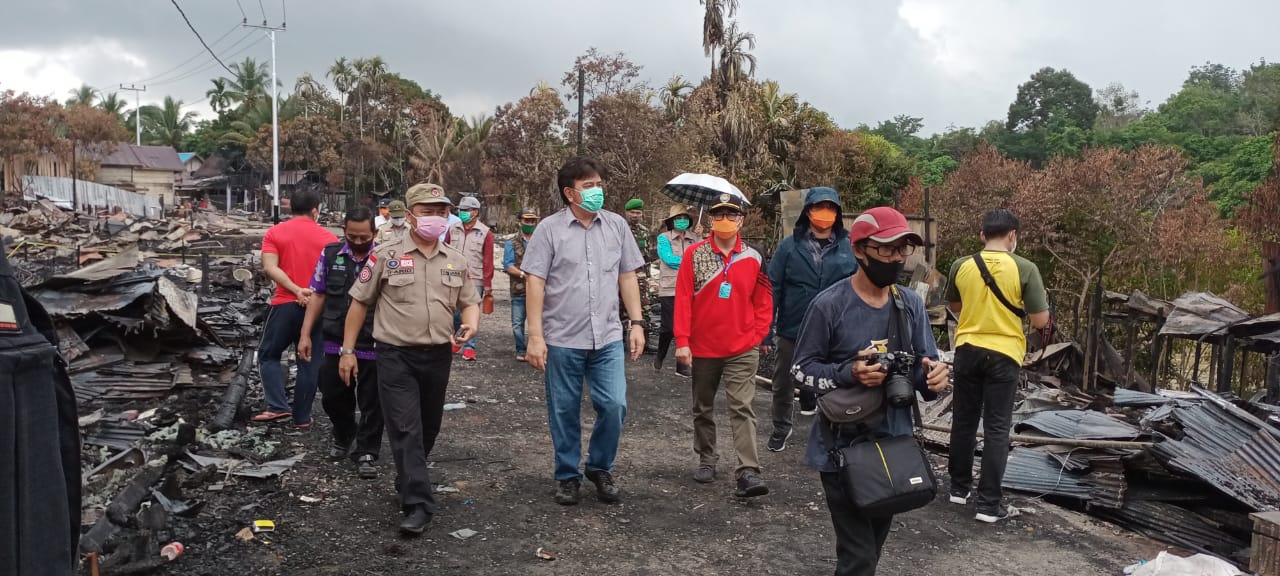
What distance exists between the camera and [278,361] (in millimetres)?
6984

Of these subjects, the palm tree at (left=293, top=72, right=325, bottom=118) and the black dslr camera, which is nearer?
the black dslr camera

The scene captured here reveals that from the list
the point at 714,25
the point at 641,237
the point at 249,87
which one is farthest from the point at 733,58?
the point at 249,87

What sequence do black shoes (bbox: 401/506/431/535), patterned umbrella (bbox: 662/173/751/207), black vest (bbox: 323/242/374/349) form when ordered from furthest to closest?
patterned umbrella (bbox: 662/173/751/207) → black vest (bbox: 323/242/374/349) → black shoes (bbox: 401/506/431/535)

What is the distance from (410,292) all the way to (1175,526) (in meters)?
4.53

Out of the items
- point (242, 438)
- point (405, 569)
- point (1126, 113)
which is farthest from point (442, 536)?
point (1126, 113)

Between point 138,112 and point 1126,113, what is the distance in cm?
7845

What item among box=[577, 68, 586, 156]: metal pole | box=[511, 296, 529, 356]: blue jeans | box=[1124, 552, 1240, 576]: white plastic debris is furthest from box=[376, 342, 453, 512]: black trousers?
box=[577, 68, 586, 156]: metal pole

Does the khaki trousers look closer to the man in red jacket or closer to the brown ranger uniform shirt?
the man in red jacket

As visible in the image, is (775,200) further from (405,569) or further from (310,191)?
(405,569)

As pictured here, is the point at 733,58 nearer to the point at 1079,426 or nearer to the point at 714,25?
the point at 714,25

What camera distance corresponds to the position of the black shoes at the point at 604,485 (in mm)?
5387

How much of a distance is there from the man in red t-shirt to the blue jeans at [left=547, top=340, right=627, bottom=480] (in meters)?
2.33

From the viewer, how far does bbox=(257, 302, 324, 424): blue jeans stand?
6.68 metres

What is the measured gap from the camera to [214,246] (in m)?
29.6
